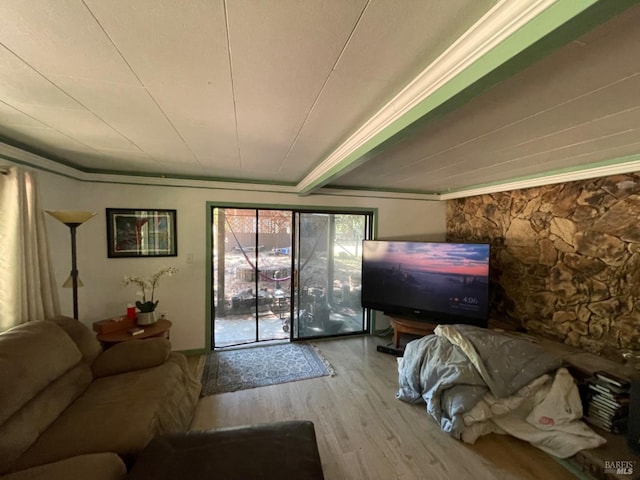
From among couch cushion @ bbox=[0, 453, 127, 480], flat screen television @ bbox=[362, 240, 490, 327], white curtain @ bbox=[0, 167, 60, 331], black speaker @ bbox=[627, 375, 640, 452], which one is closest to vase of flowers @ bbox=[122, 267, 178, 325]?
white curtain @ bbox=[0, 167, 60, 331]

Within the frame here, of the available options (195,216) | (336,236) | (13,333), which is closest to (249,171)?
(195,216)

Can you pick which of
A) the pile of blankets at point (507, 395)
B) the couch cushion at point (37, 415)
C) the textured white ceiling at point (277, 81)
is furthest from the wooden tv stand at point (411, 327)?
the couch cushion at point (37, 415)

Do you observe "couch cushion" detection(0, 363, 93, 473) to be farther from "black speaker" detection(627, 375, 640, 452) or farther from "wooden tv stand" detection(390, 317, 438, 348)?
"black speaker" detection(627, 375, 640, 452)

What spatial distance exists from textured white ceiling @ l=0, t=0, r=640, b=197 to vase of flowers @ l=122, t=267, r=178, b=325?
1.34 m

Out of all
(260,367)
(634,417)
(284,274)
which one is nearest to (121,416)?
(260,367)

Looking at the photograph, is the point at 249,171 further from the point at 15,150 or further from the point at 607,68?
the point at 607,68

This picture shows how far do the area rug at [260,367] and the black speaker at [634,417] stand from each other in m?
2.23

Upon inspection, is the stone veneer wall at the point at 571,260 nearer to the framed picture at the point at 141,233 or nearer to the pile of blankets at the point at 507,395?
the pile of blankets at the point at 507,395

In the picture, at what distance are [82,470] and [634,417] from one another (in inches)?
125

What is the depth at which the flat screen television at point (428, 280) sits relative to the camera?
2.88m

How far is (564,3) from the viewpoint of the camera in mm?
605

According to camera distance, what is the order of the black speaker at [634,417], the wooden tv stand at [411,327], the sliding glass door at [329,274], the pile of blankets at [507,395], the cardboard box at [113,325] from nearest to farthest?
the black speaker at [634,417] → the pile of blankets at [507,395] → the cardboard box at [113,325] → the wooden tv stand at [411,327] → the sliding glass door at [329,274]

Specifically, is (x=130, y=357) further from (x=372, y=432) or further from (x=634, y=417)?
(x=634, y=417)

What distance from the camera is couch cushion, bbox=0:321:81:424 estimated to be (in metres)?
1.27
